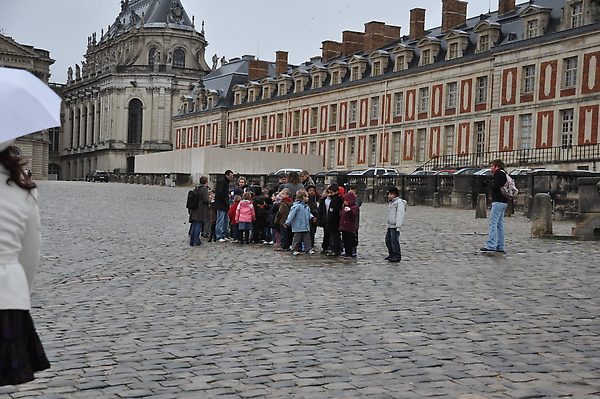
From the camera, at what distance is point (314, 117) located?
63500 mm

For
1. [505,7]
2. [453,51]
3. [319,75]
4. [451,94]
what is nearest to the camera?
[453,51]

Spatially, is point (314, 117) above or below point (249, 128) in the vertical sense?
above

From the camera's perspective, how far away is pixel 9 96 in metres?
3.60

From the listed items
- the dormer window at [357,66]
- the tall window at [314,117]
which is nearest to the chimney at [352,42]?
the tall window at [314,117]

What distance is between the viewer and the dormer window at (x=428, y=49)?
169 feet

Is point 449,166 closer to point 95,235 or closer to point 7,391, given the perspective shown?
point 95,235

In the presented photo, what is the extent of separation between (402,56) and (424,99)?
3783 millimetres

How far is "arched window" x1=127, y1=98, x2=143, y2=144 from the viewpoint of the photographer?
105 meters

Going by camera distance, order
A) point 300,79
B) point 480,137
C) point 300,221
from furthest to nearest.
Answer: point 300,79
point 480,137
point 300,221

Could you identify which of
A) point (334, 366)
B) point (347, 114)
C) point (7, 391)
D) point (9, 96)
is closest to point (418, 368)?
point (334, 366)

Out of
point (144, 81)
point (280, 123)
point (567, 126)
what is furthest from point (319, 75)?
point (144, 81)

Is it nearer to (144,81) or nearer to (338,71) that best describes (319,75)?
(338,71)

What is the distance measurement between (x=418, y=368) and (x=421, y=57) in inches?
1869

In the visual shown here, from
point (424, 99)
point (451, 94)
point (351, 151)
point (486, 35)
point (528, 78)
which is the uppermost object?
point (486, 35)
